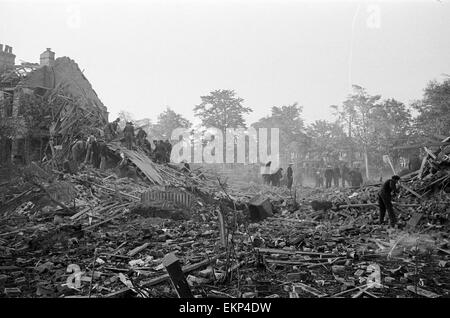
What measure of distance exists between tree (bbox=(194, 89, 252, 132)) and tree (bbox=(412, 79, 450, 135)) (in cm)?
1171

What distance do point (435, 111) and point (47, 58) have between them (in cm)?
2362

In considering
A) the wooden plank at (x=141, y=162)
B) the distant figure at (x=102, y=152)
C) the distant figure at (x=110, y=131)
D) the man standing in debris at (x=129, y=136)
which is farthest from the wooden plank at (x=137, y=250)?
the distant figure at (x=110, y=131)

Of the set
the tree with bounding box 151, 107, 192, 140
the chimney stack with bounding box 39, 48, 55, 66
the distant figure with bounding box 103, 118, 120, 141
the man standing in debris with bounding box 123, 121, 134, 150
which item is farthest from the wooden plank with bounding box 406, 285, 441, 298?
the tree with bounding box 151, 107, 192, 140

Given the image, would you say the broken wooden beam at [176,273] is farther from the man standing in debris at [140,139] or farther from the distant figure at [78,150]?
the man standing in debris at [140,139]

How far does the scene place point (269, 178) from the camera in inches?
722

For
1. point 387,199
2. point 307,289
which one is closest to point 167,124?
point 387,199

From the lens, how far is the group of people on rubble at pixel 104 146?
1309 centimetres

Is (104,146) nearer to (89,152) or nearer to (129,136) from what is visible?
(89,152)

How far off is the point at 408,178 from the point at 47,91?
55.7ft

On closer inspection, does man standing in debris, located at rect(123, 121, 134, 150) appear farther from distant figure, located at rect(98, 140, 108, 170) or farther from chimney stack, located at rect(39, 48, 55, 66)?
chimney stack, located at rect(39, 48, 55, 66)

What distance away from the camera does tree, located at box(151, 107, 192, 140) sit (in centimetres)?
3719

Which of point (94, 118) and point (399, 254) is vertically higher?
point (94, 118)
